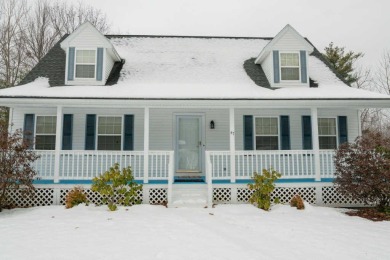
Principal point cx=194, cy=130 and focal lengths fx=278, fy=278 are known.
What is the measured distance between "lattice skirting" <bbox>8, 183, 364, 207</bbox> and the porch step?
36 centimetres

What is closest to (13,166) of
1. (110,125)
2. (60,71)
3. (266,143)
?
(110,125)

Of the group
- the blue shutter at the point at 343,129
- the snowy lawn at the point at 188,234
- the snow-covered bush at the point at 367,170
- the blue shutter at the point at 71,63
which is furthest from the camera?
Result: the blue shutter at the point at 343,129

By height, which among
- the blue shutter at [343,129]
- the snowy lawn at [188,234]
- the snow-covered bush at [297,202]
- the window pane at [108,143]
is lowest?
the snowy lawn at [188,234]

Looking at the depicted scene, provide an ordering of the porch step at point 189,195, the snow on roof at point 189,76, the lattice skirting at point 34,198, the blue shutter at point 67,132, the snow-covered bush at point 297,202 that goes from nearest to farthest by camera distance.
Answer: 1. the snow-covered bush at point 297,202
2. the porch step at point 189,195
3. the lattice skirting at point 34,198
4. the snow on roof at point 189,76
5. the blue shutter at point 67,132

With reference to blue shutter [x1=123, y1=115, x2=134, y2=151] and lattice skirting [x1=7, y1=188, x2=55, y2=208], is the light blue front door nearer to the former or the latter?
blue shutter [x1=123, y1=115, x2=134, y2=151]

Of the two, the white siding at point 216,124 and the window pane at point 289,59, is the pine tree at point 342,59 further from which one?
the window pane at point 289,59

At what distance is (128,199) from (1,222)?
305 centimetres

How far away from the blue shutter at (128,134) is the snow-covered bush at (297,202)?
576cm

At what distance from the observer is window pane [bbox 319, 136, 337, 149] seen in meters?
10.5

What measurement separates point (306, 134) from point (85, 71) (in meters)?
8.53

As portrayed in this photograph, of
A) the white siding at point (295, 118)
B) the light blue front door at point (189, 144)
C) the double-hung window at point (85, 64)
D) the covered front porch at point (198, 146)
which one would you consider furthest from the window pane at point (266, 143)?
the double-hung window at point (85, 64)

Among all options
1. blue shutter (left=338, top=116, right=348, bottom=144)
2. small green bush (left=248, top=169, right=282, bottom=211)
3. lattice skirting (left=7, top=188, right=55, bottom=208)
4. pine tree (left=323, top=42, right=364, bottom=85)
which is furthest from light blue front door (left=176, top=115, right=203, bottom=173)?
pine tree (left=323, top=42, right=364, bottom=85)

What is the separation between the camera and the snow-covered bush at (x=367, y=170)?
24.5ft

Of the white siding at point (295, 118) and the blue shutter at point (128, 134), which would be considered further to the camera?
the white siding at point (295, 118)
